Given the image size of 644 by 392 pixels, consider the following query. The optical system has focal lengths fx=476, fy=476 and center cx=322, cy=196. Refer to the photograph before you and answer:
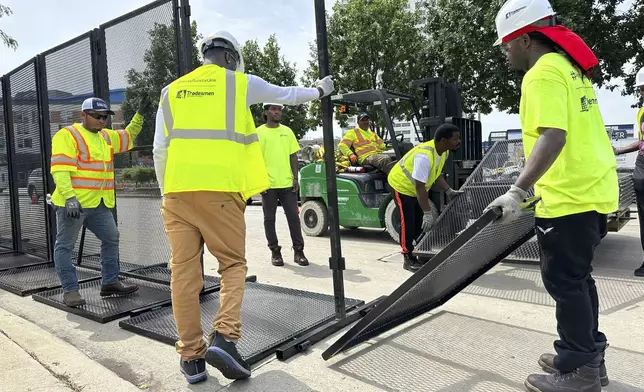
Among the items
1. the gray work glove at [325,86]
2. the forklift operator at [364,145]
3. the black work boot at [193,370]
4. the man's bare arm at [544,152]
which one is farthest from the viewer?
the forklift operator at [364,145]

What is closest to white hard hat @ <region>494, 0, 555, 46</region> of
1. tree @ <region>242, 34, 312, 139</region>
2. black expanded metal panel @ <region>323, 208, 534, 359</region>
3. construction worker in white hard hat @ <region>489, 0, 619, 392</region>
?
construction worker in white hard hat @ <region>489, 0, 619, 392</region>

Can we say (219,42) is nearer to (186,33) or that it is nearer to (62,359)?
(186,33)

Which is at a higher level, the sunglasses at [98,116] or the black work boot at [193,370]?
the sunglasses at [98,116]

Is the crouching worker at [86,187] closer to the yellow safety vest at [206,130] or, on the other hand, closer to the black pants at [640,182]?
the yellow safety vest at [206,130]

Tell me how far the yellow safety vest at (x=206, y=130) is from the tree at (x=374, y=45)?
15355mm

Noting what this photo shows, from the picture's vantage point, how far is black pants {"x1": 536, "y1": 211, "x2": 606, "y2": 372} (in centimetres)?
228

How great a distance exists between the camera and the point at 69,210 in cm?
413

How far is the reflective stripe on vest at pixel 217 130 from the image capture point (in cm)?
274

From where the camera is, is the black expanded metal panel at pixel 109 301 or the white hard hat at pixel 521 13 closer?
the white hard hat at pixel 521 13

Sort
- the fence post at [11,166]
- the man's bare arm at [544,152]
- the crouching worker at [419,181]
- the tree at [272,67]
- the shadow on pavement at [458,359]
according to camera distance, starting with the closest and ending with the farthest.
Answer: the man's bare arm at [544,152], the shadow on pavement at [458,359], the crouching worker at [419,181], the fence post at [11,166], the tree at [272,67]

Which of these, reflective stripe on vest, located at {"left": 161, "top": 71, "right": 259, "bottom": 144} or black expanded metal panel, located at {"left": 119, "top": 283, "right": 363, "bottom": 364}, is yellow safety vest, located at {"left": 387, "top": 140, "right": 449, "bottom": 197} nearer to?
black expanded metal panel, located at {"left": 119, "top": 283, "right": 363, "bottom": 364}

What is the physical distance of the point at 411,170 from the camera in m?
5.30

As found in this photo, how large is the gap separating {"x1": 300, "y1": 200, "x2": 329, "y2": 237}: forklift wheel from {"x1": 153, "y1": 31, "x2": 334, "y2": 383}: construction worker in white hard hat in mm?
5286

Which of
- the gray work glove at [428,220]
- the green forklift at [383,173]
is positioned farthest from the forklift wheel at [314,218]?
the gray work glove at [428,220]
